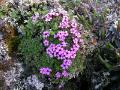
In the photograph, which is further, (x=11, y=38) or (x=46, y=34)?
(x=11, y=38)

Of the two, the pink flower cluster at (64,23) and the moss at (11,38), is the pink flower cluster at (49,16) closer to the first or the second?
the pink flower cluster at (64,23)

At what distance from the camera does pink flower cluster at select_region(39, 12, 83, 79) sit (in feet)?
13.7

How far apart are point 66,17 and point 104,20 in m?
1.14

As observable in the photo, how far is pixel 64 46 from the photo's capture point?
420 cm

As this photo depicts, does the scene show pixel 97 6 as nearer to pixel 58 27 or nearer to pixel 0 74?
pixel 58 27

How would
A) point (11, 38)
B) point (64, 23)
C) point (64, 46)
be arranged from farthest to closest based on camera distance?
point (11, 38) → point (64, 23) → point (64, 46)

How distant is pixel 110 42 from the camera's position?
5012mm

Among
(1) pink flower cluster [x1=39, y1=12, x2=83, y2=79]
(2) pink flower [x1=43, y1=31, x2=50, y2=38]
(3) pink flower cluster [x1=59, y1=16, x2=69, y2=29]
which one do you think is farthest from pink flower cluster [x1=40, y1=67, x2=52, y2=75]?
(3) pink flower cluster [x1=59, y1=16, x2=69, y2=29]

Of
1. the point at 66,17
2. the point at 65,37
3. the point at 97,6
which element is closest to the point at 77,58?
the point at 65,37

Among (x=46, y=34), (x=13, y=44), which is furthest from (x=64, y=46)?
(x=13, y=44)

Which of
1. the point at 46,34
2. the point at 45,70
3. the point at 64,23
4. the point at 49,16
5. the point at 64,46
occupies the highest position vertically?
the point at 49,16

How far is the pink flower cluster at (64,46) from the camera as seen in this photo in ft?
13.7

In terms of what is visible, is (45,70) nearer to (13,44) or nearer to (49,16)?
(13,44)

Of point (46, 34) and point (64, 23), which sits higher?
point (64, 23)
